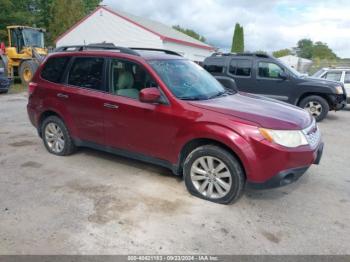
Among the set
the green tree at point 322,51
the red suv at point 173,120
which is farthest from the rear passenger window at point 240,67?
the green tree at point 322,51

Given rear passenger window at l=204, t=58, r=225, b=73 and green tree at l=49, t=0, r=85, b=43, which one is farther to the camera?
green tree at l=49, t=0, r=85, b=43

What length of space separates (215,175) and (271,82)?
269 inches

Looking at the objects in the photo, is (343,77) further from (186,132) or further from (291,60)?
(291,60)

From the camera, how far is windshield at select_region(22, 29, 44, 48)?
19.1 m

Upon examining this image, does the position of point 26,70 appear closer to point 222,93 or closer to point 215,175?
point 222,93

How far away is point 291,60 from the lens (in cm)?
4644

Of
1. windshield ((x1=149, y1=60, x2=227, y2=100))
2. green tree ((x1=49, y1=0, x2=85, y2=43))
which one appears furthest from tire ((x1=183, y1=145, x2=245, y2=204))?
green tree ((x1=49, y1=0, x2=85, y2=43))

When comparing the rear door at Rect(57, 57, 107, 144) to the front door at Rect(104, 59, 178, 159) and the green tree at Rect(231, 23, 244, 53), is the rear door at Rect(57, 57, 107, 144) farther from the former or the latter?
the green tree at Rect(231, 23, 244, 53)

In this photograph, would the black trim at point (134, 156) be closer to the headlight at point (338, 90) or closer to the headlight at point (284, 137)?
the headlight at point (284, 137)

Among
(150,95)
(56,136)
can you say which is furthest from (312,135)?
(56,136)

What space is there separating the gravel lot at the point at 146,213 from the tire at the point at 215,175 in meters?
0.13

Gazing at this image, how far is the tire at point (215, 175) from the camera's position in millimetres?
3918

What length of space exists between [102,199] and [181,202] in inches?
38.5

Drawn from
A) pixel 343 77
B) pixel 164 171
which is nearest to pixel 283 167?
pixel 164 171
